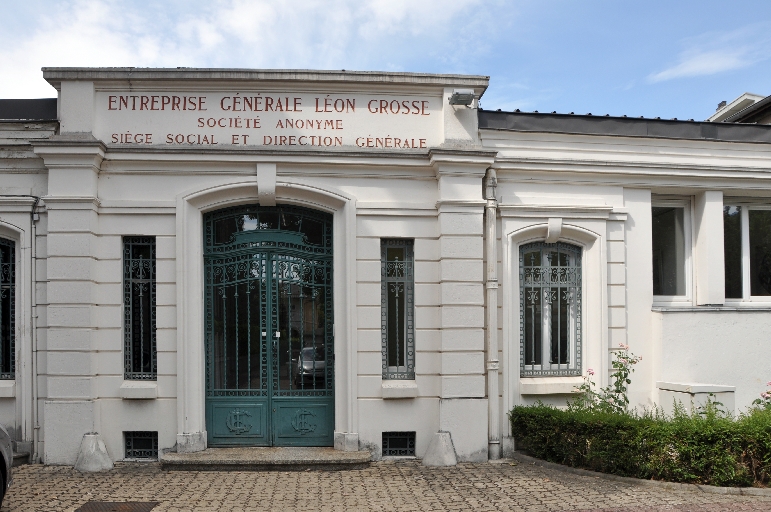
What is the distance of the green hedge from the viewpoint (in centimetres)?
719

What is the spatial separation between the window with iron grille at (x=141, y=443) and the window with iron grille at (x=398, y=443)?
3.18m

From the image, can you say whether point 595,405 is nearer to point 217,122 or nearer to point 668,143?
point 668,143

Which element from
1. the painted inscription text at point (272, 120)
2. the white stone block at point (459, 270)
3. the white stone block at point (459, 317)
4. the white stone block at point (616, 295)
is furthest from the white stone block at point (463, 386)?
the painted inscription text at point (272, 120)

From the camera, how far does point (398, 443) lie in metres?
9.05

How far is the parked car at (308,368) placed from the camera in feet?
30.1

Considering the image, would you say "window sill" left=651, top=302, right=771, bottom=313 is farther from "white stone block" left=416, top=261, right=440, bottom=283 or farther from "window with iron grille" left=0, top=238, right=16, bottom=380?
"window with iron grille" left=0, top=238, right=16, bottom=380

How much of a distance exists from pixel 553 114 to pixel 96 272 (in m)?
6.90

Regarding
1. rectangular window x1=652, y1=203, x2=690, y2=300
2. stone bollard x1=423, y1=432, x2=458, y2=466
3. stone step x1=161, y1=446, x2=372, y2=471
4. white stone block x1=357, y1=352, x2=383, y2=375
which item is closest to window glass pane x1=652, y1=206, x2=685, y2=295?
rectangular window x1=652, y1=203, x2=690, y2=300

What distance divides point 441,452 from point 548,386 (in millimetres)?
1877

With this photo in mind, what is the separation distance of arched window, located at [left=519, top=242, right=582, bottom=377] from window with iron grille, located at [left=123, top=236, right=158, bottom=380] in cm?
530

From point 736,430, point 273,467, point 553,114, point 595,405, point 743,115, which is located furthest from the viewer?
point 743,115

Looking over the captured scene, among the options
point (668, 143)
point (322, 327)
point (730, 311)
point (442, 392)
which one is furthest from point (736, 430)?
point (322, 327)

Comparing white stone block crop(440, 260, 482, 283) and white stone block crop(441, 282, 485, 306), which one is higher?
white stone block crop(440, 260, 482, 283)

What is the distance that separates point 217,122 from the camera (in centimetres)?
899
